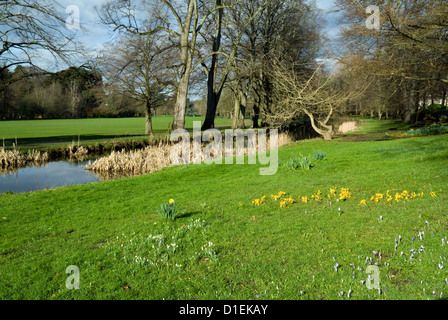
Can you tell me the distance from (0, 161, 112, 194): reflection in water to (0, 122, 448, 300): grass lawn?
403 centimetres

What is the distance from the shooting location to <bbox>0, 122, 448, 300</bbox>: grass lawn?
3.46 metres

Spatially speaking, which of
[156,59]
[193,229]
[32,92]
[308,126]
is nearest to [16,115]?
[32,92]

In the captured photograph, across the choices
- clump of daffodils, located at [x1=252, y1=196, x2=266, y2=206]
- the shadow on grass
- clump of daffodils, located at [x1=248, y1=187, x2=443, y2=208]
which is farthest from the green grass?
the shadow on grass

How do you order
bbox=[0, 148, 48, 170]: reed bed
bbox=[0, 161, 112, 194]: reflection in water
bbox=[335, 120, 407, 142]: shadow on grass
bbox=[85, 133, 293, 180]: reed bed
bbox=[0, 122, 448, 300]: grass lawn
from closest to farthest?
bbox=[0, 122, 448, 300]: grass lawn → bbox=[0, 161, 112, 194]: reflection in water → bbox=[85, 133, 293, 180]: reed bed → bbox=[0, 148, 48, 170]: reed bed → bbox=[335, 120, 407, 142]: shadow on grass

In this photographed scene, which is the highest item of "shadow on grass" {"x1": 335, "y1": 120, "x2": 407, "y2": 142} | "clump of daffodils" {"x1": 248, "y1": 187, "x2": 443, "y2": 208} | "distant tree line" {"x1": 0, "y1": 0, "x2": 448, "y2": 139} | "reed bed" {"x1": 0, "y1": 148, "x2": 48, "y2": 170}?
"distant tree line" {"x1": 0, "y1": 0, "x2": 448, "y2": 139}

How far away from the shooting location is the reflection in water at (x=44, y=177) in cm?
1250

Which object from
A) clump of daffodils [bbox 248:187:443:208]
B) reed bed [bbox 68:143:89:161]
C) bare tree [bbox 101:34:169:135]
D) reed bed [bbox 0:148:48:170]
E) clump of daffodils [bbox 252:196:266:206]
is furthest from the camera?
bare tree [bbox 101:34:169:135]

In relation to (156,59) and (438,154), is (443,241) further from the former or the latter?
(156,59)

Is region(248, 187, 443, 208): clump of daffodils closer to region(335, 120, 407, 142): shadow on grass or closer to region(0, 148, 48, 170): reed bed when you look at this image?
region(335, 120, 407, 142): shadow on grass

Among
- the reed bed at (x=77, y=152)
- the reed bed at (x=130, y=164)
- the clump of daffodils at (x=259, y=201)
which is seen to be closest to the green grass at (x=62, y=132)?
the reed bed at (x=130, y=164)

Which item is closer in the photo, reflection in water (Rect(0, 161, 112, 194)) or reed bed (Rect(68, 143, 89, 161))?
reflection in water (Rect(0, 161, 112, 194))

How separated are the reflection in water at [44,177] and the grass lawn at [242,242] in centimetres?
403

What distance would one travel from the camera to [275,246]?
4457 millimetres

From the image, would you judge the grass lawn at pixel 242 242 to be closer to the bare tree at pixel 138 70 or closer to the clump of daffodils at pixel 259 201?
the clump of daffodils at pixel 259 201
